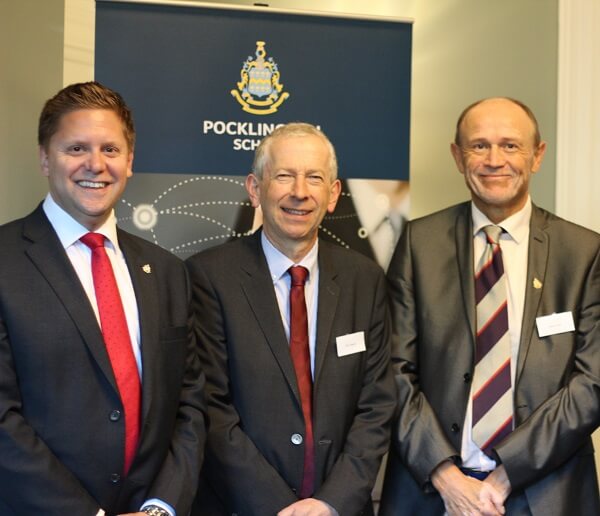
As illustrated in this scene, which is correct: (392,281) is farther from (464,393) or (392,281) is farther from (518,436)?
(518,436)

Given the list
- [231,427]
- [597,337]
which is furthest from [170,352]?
[597,337]

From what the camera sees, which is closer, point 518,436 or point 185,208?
point 518,436

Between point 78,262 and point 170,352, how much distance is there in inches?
15.3

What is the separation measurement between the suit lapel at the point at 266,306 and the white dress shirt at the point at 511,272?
0.65 metres

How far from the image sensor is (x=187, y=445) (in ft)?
8.54

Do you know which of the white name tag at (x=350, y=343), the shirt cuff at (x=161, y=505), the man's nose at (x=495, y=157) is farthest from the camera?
the man's nose at (x=495, y=157)

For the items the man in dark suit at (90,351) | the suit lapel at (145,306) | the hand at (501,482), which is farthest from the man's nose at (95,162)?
the hand at (501,482)

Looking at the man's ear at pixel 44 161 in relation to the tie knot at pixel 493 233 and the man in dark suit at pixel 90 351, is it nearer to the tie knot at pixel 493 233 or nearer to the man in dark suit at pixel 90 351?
the man in dark suit at pixel 90 351

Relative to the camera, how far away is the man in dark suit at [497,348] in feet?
9.43

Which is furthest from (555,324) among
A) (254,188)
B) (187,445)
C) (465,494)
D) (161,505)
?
(161,505)

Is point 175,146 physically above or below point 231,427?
above

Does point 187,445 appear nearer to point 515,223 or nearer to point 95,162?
point 95,162

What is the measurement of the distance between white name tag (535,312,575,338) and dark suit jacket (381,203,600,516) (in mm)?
20

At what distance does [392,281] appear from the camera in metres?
3.17
